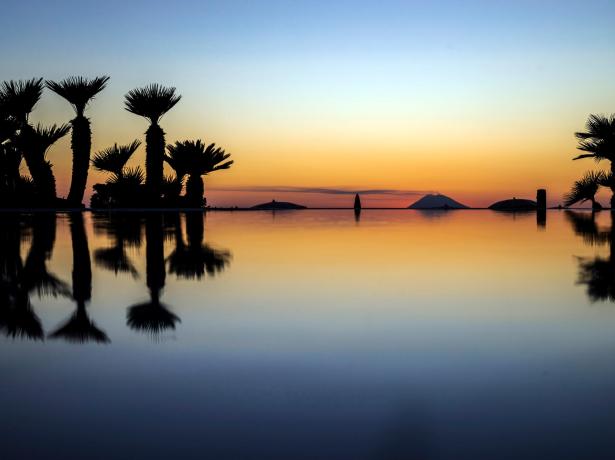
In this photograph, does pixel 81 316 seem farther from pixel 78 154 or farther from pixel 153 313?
pixel 78 154

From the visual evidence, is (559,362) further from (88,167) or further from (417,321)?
(88,167)

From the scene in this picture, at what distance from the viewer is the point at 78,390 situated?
2383 mm

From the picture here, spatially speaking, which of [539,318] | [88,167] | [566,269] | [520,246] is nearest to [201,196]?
[88,167]

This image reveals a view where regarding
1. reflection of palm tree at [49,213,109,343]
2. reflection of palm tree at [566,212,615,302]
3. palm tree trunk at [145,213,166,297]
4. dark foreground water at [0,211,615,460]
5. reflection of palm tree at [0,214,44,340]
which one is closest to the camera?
dark foreground water at [0,211,615,460]

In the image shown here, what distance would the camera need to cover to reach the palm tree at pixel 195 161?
3500 centimetres

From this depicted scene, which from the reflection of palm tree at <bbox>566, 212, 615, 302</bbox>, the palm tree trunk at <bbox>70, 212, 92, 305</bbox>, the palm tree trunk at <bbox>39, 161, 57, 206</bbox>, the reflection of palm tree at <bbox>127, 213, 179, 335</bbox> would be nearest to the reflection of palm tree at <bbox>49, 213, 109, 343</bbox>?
the palm tree trunk at <bbox>70, 212, 92, 305</bbox>

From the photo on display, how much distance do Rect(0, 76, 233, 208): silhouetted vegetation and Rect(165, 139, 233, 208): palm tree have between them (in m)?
0.06

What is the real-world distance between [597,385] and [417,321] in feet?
4.84

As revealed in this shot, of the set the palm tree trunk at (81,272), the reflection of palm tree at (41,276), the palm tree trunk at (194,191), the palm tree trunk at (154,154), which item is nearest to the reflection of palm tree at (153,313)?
the palm tree trunk at (81,272)

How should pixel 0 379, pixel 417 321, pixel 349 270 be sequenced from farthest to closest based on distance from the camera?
1. pixel 349 270
2. pixel 417 321
3. pixel 0 379

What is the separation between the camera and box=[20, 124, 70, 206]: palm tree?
30.5m

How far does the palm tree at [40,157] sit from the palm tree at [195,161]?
6214 mm

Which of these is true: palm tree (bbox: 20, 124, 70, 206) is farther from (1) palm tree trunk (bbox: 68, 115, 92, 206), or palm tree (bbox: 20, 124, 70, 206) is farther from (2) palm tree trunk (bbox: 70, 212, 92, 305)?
(2) palm tree trunk (bbox: 70, 212, 92, 305)

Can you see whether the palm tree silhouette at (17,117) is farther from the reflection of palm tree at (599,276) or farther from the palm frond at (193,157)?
the reflection of palm tree at (599,276)
